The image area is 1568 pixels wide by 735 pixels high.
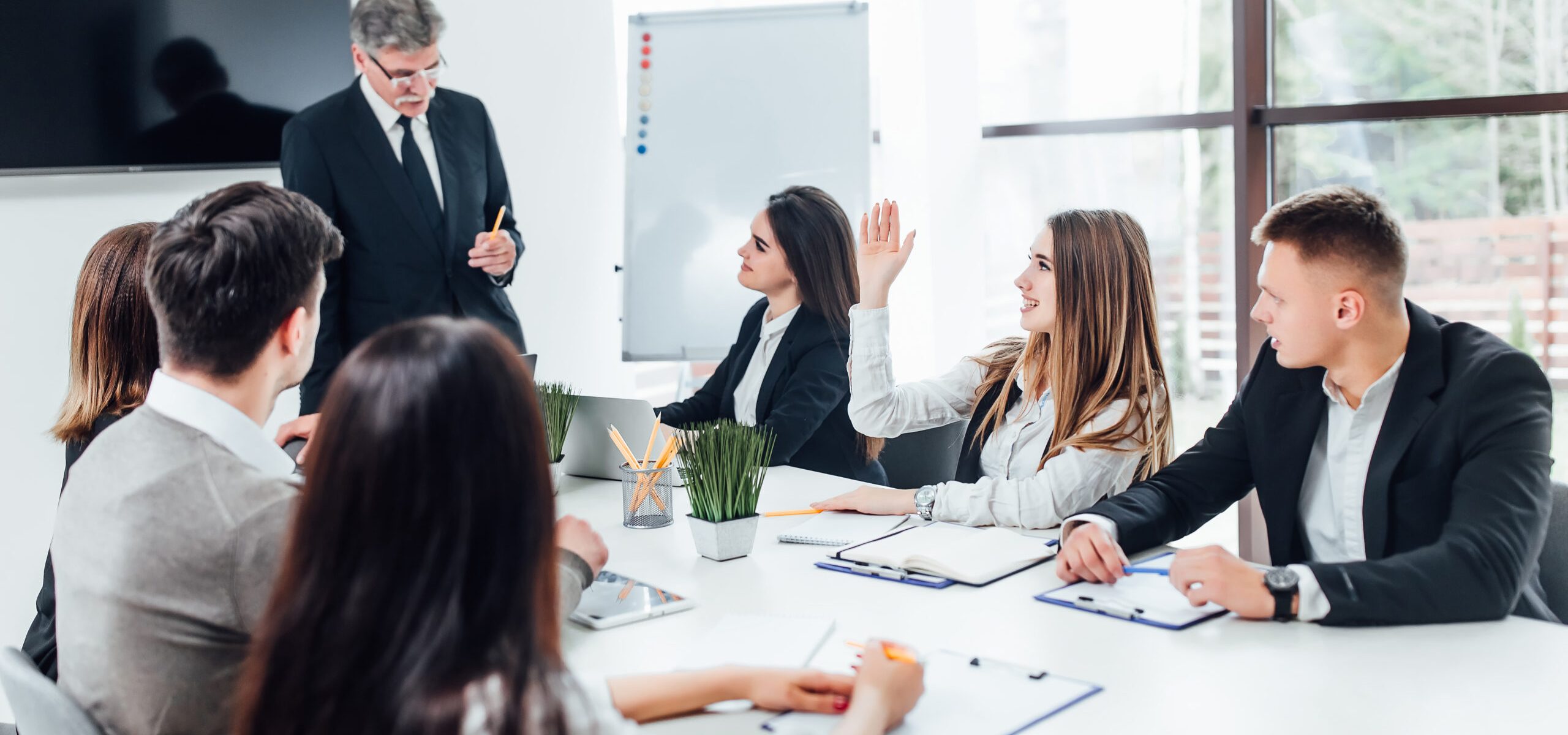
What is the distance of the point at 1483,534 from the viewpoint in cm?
138

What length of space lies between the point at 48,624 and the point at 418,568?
50.6 inches

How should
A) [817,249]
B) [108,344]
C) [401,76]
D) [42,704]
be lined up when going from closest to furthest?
[42,704], [108,344], [817,249], [401,76]

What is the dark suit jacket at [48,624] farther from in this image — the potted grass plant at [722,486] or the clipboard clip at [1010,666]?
the clipboard clip at [1010,666]

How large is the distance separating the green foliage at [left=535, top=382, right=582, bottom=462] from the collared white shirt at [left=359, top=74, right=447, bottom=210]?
1009 millimetres

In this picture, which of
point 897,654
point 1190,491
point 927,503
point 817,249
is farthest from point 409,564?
point 817,249

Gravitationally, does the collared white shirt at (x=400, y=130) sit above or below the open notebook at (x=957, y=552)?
above

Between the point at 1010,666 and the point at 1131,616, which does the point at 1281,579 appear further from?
the point at 1010,666

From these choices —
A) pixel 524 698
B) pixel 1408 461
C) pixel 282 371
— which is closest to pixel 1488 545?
pixel 1408 461

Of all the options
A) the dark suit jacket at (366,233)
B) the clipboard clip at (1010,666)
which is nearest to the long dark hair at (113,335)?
the dark suit jacket at (366,233)

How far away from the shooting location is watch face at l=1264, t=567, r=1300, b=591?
134 centimetres

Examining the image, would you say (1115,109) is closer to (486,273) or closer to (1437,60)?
(1437,60)

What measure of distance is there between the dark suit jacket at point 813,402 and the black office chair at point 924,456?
0.04 m

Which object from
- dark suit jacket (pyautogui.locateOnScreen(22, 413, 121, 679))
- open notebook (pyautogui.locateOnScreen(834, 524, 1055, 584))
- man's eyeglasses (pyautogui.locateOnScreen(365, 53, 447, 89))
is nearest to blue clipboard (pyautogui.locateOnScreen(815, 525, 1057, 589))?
open notebook (pyautogui.locateOnScreen(834, 524, 1055, 584))

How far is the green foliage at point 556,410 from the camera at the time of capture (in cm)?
226
